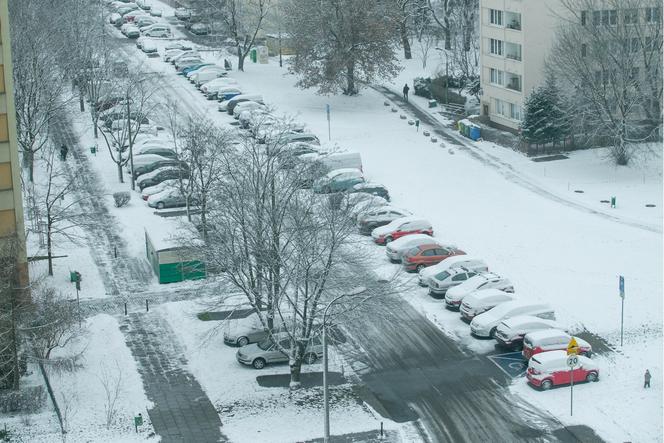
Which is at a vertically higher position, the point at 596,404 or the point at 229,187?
the point at 229,187

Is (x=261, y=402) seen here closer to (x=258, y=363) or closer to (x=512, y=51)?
(x=258, y=363)

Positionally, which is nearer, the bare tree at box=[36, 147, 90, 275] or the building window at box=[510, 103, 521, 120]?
the bare tree at box=[36, 147, 90, 275]

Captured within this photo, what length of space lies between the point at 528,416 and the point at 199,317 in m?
15.1

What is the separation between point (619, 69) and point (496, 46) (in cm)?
1290

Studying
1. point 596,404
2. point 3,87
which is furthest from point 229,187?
point 596,404

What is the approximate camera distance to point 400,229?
5700 cm

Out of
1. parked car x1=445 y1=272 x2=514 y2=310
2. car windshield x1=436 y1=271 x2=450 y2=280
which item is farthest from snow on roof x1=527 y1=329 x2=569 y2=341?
car windshield x1=436 y1=271 x2=450 y2=280

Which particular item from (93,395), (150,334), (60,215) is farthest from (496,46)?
(93,395)

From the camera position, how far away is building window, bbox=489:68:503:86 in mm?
79750

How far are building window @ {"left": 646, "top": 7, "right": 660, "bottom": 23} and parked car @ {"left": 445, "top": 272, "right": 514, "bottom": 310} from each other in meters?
26.5

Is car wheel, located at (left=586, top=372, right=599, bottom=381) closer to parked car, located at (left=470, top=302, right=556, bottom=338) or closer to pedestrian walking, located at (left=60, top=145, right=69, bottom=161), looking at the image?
parked car, located at (left=470, top=302, right=556, bottom=338)

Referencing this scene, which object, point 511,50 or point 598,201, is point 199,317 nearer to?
point 598,201

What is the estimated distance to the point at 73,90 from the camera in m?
82.2

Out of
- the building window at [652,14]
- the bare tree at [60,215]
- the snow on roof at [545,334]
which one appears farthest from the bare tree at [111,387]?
the building window at [652,14]
